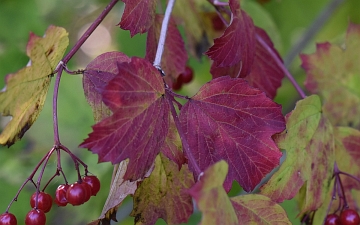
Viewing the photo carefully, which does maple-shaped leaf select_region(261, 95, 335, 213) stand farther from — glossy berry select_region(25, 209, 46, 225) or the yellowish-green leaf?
glossy berry select_region(25, 209, 46, 225)

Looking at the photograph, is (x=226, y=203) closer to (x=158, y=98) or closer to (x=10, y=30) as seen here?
Result: (x=158, y=98)

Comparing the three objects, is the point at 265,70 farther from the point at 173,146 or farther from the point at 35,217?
the point at 35,217

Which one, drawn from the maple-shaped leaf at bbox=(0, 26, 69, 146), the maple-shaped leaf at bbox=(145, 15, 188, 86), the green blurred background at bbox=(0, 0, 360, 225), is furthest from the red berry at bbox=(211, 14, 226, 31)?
the maple-shaped leaf at bbox=(0, 26, 69, 146)

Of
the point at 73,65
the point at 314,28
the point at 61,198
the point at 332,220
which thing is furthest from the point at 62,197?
the point at 314,28

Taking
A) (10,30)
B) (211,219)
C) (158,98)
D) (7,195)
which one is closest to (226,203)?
(211,219)

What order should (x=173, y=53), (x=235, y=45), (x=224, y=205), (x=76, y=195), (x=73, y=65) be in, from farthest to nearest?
(x=73, y=65) → (x=173, y=53) → (x=235, y=45) → (x=76, y=195) → (x=224, y=205)
